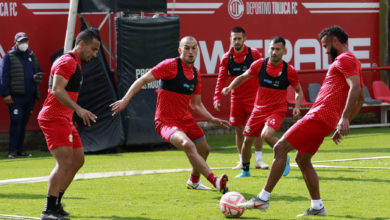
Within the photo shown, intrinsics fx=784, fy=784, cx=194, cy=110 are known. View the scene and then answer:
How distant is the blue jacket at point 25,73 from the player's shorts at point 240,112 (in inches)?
242

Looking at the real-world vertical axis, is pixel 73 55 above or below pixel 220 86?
above

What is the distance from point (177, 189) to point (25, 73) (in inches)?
305

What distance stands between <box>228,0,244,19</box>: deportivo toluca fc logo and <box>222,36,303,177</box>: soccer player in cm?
978

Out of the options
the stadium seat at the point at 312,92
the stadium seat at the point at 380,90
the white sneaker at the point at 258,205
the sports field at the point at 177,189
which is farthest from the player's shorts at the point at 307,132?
the stadium seat at the point at 380,90

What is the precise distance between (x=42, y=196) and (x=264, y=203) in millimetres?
3627

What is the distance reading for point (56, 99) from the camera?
29.3ft

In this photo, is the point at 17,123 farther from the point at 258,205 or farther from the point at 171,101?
the point at 258,205

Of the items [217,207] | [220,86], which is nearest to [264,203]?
[217,207]

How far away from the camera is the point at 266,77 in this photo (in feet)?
41.5

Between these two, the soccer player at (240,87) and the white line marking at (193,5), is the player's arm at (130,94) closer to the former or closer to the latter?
the soccer player at (240,87)

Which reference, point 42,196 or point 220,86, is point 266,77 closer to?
point 220,86

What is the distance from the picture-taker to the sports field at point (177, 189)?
9.25m

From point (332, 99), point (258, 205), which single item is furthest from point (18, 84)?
point (332, 99)

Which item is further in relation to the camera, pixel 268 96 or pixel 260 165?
pixel 260 165
